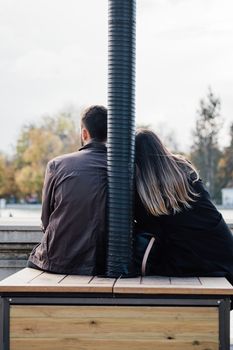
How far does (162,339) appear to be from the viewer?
11.1 ft

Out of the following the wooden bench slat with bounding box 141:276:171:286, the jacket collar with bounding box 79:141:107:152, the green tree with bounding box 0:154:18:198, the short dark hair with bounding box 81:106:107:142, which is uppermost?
the short dark hair with bounding box 81:106:107:142

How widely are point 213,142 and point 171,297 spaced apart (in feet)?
178

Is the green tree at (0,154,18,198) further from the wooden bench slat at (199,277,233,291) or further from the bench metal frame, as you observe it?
the bench metal frame

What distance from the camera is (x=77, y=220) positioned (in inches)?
153

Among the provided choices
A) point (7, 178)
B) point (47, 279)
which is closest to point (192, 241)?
point (47, 279)

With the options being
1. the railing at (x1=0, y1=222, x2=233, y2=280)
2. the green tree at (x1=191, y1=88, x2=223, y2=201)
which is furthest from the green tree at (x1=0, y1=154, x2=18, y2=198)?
the railing at (x1=0, y1=222, x2=233, y2=280)

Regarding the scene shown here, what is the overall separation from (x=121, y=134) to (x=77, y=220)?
0.53 meters

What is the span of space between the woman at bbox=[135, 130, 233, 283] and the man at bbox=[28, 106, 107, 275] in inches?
9.3

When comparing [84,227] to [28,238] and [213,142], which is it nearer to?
[28,238]

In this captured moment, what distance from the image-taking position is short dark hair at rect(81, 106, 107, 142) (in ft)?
13.8

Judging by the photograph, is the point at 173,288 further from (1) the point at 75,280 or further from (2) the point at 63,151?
(2) the point at 63,151

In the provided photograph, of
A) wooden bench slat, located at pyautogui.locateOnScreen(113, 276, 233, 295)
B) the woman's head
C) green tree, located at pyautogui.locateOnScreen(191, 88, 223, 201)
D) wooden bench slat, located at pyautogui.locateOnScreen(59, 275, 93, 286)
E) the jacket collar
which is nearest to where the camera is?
wooden bench slat, located at pyautogui.locateOnScreen(113, 276, 233, 295)

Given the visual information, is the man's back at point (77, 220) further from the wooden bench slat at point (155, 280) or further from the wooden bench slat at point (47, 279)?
the wooden bench slat at point (155, 280)

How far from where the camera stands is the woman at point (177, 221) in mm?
3867
